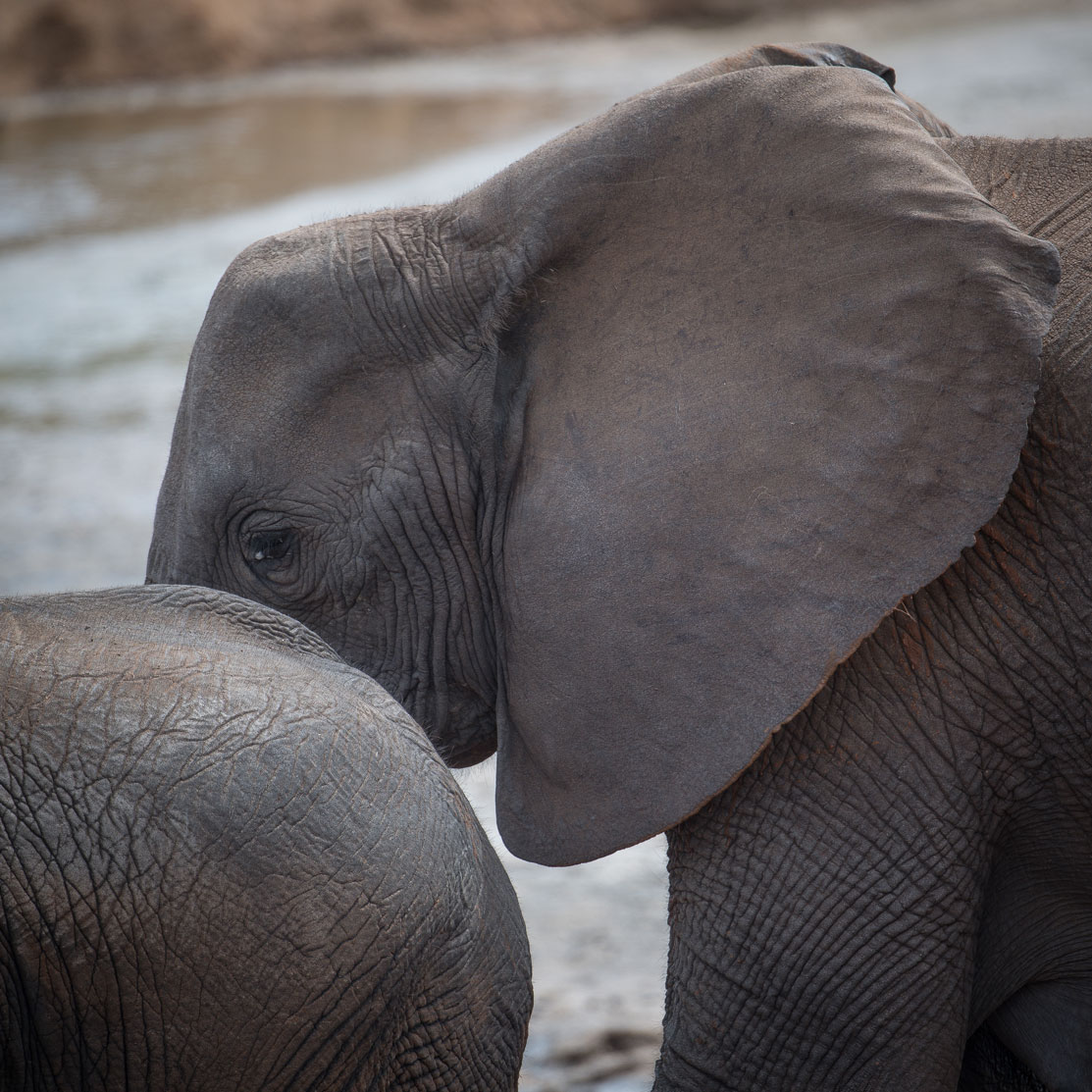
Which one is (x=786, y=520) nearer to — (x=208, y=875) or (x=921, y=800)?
(x=921, y=800)

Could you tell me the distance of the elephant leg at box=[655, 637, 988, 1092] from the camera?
6.98 ft

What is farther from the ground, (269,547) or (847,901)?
(269,547)

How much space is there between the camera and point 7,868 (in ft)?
5.44

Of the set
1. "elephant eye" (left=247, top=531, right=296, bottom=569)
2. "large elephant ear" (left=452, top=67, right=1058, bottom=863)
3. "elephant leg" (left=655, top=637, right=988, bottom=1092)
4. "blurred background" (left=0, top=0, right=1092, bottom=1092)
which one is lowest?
"blurred background" (left=0, top=0, right=1092, bottom=1092)

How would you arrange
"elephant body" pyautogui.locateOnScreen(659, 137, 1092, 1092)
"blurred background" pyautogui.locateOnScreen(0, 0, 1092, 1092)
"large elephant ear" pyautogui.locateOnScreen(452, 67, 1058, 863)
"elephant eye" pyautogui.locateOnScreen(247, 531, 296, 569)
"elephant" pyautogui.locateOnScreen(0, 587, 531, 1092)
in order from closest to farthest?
"elephant" pyautogui.locateOnScreen(0, 587, 531, 1092) → "large elephant ear" pyautogui.locateOnScreen(452, 67, 1058, 863) → "elephant body" pyautogui.locateOnScreen(659, 137, 1092, 1092) → "elephant eye" pyautogui.locateOnScreen(247, 531, 296, 569) → "blurred background" pyautogui.locateOnScreen(0, 0, 1092, 1092)

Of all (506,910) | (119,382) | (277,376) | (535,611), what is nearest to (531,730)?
(535,611)

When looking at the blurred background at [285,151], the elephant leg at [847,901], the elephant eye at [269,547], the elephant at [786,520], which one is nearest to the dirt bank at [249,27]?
the blurred background at [285,151]

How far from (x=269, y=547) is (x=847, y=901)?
1.07 m

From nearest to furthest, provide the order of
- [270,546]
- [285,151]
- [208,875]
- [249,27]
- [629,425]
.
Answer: [208,875]
[629,425]
[270,546]
[285,151]
[249,27]

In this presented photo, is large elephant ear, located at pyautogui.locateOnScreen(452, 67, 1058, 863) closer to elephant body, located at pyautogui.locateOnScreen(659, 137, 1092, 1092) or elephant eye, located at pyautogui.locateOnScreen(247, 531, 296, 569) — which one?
elephant body, located at pyautogui.locateOnScreen(659, 137, 1092, 1092)

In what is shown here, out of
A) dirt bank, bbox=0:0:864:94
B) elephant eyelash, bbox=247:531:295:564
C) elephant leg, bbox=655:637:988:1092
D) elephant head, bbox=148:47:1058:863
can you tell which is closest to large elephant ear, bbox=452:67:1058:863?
elephant head, bbox=148:47:1058:863

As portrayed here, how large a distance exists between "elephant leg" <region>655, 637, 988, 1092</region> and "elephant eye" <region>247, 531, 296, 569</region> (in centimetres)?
81

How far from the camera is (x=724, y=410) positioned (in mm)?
2125

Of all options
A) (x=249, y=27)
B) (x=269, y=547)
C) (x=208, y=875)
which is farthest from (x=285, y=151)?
(x=208, y=875)
